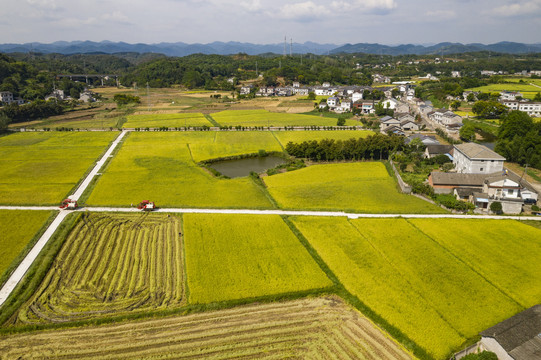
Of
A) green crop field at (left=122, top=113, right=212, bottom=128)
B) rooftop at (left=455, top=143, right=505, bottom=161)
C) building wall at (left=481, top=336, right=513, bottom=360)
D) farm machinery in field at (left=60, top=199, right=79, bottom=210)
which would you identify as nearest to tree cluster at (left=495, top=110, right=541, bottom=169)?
rooftop at (left=455, top=143, right=505, bottom=161)

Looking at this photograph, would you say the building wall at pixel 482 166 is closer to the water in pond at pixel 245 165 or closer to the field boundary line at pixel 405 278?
the field boundary line at pixel 405 278

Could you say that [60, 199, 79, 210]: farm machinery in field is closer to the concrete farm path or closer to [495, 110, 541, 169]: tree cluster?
the concrete farm path

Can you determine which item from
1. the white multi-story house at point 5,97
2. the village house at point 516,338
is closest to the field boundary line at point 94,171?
the village house at point 516,338

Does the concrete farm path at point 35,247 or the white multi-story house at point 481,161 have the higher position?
the white multi-story house at point 481,161

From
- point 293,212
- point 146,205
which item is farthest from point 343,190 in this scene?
point 146,205

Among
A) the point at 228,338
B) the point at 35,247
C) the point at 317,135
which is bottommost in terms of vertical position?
the point at 228,338

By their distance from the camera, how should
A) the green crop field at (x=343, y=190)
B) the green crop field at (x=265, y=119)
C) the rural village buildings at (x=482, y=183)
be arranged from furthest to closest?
the green crop field at (x=265, y=119) < the green crop field at (x=343, y=190) < the rural village buildings at (x=482, y=183)

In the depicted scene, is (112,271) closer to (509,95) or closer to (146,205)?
(146,205)
